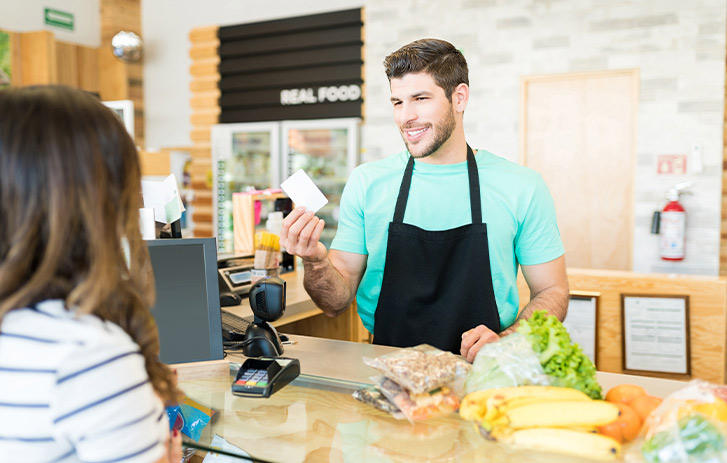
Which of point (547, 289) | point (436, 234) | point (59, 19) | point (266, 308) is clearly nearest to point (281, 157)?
point (59, 19)

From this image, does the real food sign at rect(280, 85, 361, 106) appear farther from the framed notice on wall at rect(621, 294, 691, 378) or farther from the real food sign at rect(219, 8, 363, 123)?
the framed notice on wall at rect(621, 294, 691, 378)

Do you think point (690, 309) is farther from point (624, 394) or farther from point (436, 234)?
point (624, 394)

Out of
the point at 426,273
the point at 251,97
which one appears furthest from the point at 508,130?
the point at 426,273

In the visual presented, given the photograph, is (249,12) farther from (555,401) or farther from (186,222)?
(555,401)

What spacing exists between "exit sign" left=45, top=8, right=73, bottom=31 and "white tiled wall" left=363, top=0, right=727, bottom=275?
12.4ft

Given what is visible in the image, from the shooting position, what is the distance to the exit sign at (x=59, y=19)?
21.4 ft

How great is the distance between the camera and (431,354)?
1318 millimetres

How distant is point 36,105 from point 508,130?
4450 mm

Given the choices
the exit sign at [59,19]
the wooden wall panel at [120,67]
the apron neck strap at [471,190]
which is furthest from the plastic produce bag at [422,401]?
the exit sign at [59,19]

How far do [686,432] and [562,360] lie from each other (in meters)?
0.24

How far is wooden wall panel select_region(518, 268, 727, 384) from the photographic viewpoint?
3668mm

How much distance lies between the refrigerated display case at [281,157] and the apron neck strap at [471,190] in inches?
132

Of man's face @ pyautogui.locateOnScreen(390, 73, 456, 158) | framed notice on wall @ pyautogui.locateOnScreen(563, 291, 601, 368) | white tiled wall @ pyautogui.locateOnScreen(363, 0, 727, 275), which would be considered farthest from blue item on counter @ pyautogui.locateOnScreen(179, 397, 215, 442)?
white tiled wall @ pyautogui.locateOnScreen(363, 0, 727, 275)

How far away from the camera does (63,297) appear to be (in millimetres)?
739
